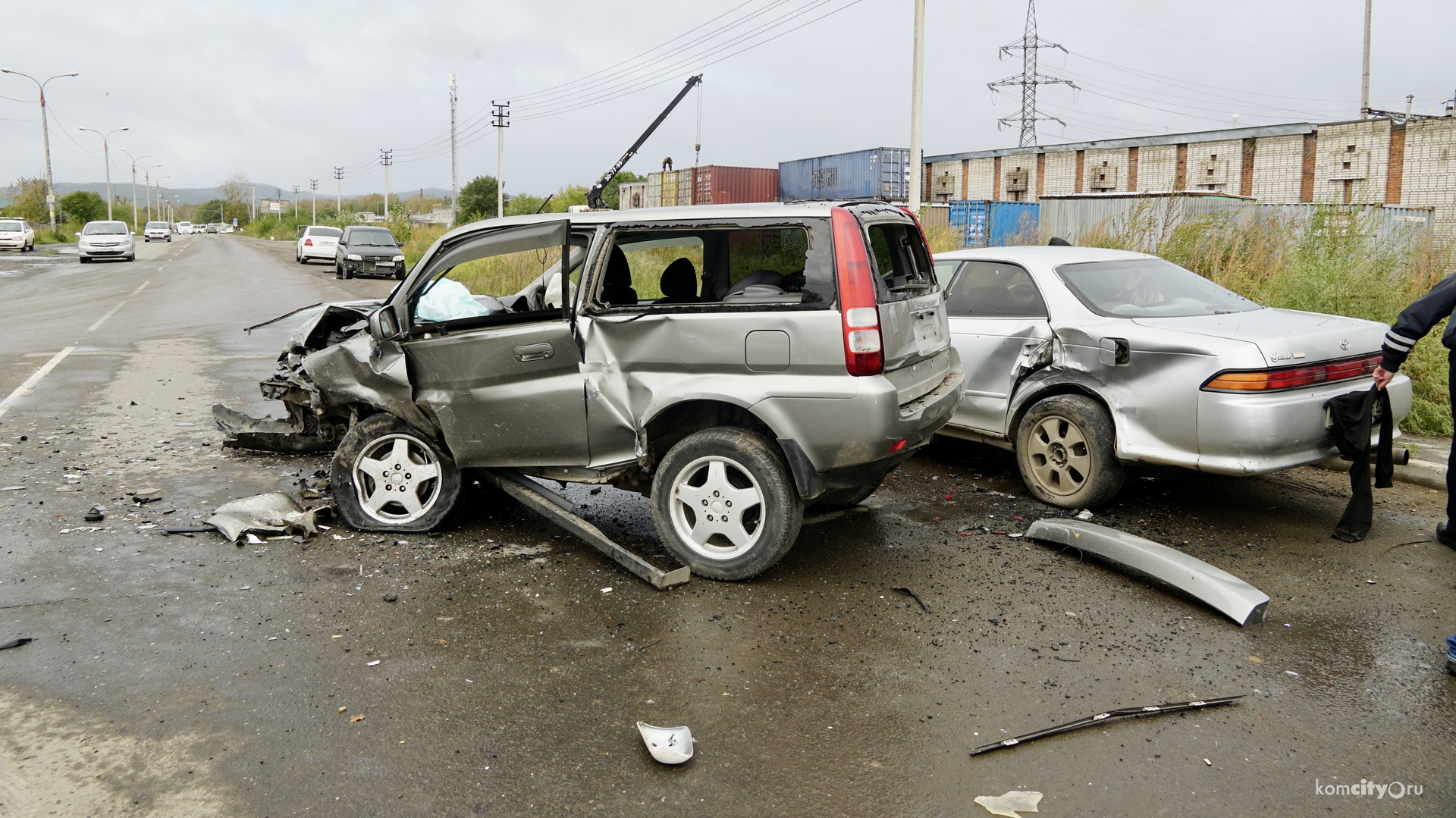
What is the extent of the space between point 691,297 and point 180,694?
295cm

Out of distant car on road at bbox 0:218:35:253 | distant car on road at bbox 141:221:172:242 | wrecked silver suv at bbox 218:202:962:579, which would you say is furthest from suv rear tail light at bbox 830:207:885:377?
distant car on road at bbox 141:221:172:242

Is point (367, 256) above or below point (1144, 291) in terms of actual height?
above

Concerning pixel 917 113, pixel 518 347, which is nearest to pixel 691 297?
pixel 518 347

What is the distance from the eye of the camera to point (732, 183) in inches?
1991

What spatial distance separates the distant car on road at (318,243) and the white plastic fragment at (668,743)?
38351 mm


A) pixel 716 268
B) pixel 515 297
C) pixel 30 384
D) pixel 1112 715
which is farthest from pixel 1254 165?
pixel 1112 715

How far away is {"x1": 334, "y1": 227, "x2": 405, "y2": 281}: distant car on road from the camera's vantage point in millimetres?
29469

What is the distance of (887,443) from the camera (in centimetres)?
473

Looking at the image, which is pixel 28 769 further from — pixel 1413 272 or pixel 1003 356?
pixel 1413 272

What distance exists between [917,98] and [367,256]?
17830 mm

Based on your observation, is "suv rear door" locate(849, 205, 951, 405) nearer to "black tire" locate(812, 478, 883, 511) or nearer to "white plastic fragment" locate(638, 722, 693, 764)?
"black tire" locate(812, 478, 883, 511)

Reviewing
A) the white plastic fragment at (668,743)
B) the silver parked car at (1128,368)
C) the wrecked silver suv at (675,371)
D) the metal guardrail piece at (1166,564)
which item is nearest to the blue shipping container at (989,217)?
the silver parked car at (1128,368)

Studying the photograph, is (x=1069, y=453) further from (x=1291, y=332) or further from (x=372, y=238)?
(x=372, y=238)

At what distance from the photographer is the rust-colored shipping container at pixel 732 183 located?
49.6m
